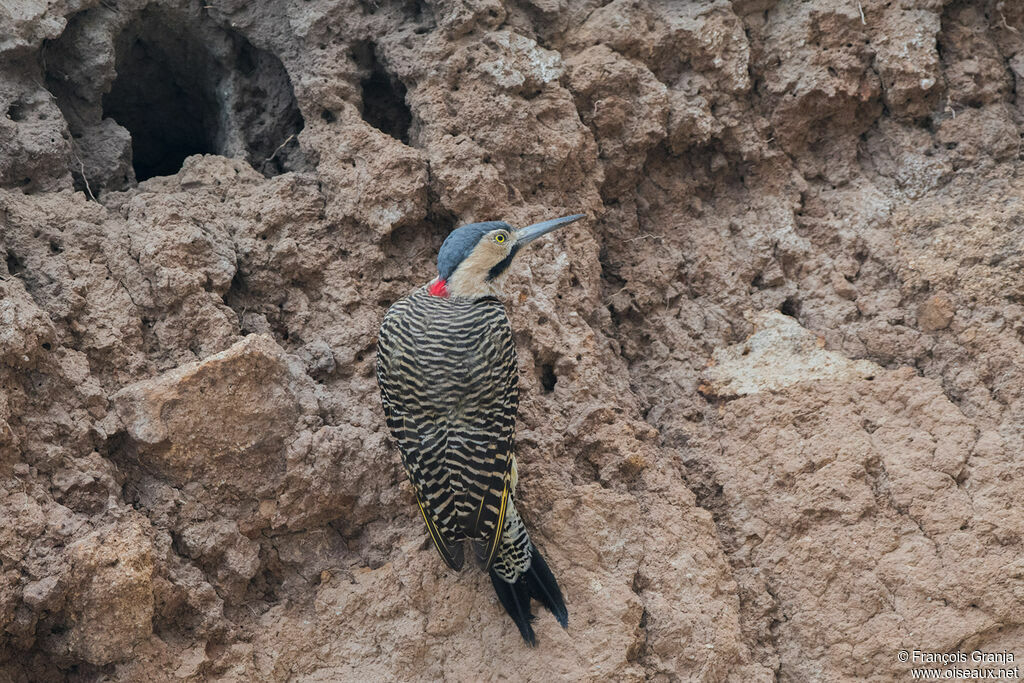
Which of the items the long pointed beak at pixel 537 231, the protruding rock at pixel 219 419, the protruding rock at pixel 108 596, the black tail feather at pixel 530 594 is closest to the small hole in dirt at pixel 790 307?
the long pointed beak at pixel 537 231

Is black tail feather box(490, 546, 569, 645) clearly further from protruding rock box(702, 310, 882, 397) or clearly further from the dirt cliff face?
protruding rock box(702, 310, 882, 397)

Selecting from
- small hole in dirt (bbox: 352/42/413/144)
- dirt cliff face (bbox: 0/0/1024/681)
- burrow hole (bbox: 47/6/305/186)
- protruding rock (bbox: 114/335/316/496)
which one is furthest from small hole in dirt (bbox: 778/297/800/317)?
burrow hole (bbox: 47/6/305/186)

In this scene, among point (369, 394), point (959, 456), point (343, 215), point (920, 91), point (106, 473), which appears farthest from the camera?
point (920, 91)

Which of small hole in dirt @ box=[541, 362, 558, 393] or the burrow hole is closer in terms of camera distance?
small hole in dirt @ box=[541, 362, 558, 393]

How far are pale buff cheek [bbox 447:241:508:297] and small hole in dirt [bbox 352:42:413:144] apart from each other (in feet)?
3.88

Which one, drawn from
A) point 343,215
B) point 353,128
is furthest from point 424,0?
point 343,215

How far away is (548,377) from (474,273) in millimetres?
620

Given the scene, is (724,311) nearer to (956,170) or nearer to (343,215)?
(956,170)

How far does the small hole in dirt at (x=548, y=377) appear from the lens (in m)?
4.28

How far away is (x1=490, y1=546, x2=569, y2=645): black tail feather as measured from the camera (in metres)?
3.68

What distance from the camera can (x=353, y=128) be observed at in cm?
458

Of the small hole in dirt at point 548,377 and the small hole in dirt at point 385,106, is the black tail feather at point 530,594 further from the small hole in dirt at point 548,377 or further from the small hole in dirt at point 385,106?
the small hole in dirt at point 385,106

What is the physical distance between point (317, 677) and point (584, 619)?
106 centimetres

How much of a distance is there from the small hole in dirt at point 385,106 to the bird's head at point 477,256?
1138 millimetres
